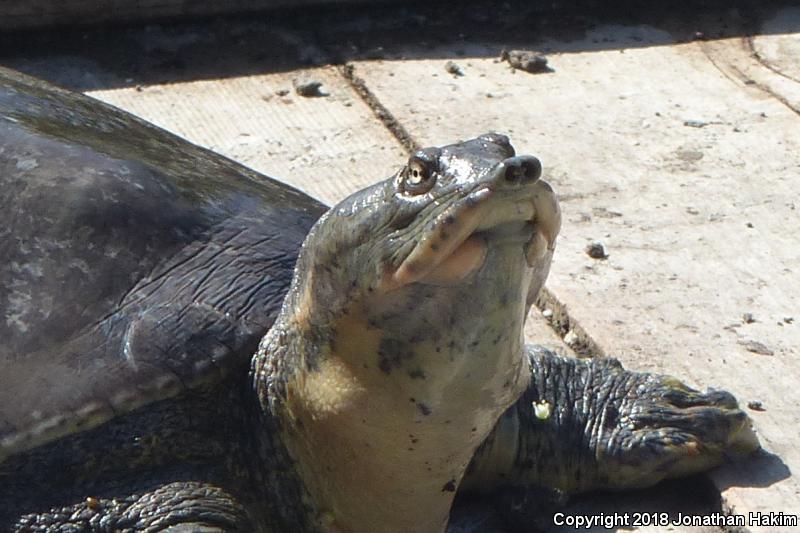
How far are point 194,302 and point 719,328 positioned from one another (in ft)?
5.12

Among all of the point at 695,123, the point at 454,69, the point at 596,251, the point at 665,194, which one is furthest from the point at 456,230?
the point at 454,69

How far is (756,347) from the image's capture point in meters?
3.73

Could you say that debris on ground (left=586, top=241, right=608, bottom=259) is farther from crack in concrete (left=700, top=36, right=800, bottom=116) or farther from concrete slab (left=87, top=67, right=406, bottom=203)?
crack in concrete (left=700, top=36, right=800, bottom=116)

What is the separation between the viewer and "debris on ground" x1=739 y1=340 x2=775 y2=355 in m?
3.71

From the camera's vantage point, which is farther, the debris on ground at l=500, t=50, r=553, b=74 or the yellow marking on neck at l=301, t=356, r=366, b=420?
the debris on ground at l=500, t=50, r=553, b=74

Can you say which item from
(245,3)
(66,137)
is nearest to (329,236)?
(66,137)

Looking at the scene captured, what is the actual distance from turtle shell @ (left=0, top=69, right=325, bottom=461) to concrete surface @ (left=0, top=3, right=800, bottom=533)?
0.92 metres

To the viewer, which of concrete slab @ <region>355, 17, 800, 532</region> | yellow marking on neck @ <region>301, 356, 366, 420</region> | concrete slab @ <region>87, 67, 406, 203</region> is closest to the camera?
yellow marking on neck @ <region>301, 356, 366, 420</region>

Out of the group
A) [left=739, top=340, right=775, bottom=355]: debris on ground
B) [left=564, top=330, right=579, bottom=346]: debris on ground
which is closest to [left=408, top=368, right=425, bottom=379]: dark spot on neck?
[left=564, top=330, right=579, bottom=346]: debris on ground

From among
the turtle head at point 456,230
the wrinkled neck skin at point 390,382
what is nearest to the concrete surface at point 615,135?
the wrinkled neck skin at point 390,382

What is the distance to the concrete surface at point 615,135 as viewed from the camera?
372cm

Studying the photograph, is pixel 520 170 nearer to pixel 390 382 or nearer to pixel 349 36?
pixel 390 382

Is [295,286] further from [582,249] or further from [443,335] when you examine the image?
[582,249]

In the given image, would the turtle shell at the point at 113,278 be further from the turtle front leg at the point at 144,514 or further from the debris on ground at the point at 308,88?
the debris on ground at the point at 308,88
